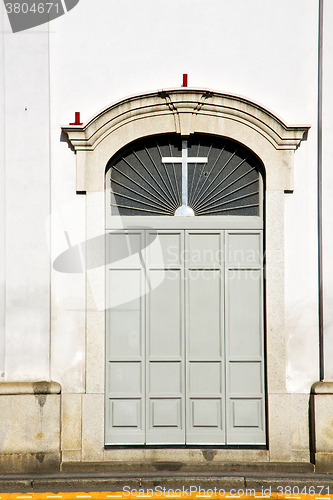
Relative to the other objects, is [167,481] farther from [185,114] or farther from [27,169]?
[185,114]

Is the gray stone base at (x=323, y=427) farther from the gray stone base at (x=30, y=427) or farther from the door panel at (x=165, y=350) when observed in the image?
the gray stone base at (x=30, y=427)

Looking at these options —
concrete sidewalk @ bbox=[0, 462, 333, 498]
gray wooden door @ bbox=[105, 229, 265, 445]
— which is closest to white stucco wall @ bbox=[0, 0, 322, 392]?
gray wooden door @ bbox=[105, 229, 265, 445]

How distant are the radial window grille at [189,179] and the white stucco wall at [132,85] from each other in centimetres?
65

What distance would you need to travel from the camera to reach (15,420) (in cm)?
625

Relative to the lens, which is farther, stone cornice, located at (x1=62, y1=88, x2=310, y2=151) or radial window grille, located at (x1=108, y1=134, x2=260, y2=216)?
radial window grille, located at (x1=108, y1=134, x2=260, y2=216)

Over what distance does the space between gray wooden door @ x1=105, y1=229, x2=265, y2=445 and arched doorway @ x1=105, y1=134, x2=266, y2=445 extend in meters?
0.01

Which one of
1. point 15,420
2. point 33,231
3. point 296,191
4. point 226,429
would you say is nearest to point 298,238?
point 296,191

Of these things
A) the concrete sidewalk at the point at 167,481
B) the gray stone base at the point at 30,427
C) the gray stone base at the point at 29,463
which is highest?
the gray stone base at the point at 30,427

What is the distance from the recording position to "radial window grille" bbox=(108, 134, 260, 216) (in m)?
6.84

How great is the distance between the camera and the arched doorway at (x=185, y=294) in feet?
21.7

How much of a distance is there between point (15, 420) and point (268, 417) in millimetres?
3514

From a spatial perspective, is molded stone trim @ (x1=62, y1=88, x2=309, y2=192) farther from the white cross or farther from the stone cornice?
the white cross

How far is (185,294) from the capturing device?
6.68 m

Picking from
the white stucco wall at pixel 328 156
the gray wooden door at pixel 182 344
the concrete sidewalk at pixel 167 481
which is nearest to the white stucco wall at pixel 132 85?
the white stucco wall at pixel 328 156
